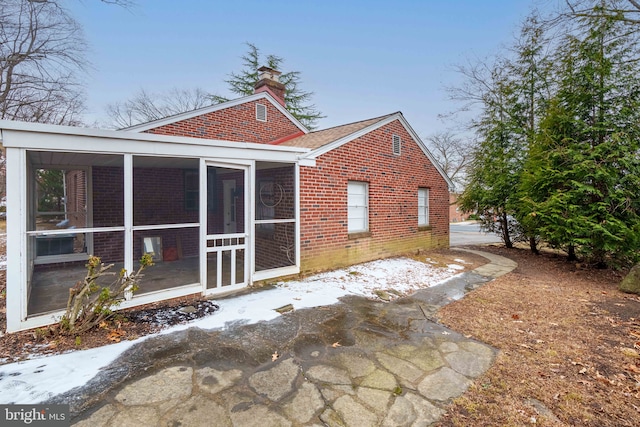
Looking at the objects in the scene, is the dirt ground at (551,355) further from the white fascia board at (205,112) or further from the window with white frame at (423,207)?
the white fascia board at (205,112)

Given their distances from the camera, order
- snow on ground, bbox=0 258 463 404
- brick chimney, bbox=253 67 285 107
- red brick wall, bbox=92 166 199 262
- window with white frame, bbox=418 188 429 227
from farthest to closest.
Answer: brick chimney, bbox=253 67 285 107 < window with white frame, bbox=418 188 429 227 < red brick wall, bbox=92 166 199 262 < snow on ground, bbox=0 258 463 404

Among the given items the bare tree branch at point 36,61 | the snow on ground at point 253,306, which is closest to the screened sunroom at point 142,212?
the snow on ground at point 253,306

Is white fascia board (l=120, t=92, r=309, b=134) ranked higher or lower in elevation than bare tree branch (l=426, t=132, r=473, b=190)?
lower

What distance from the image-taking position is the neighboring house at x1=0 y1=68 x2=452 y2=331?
436cm

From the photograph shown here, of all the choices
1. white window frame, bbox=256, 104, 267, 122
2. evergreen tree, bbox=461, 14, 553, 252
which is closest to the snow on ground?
evergreen tree, bbox=461, 14, 553, 252

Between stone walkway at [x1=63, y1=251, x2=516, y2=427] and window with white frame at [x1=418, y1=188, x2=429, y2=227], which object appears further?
window with white frame at [x1=418, y1=188, x2=429, y2=227]

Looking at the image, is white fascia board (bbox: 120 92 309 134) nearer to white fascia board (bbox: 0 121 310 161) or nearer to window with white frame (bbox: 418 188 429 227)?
white fascia board (bbox: 0 121 310 161)

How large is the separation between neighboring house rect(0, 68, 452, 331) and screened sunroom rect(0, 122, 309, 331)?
23 mm

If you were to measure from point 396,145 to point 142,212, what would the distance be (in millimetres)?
7581

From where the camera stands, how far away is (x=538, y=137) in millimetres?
9320

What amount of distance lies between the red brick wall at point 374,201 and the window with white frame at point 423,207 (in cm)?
17

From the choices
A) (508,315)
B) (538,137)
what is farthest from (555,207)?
(508,315)

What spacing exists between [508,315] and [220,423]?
14.9 ft

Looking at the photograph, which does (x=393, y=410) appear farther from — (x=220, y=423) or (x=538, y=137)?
(x=538, y=137)
